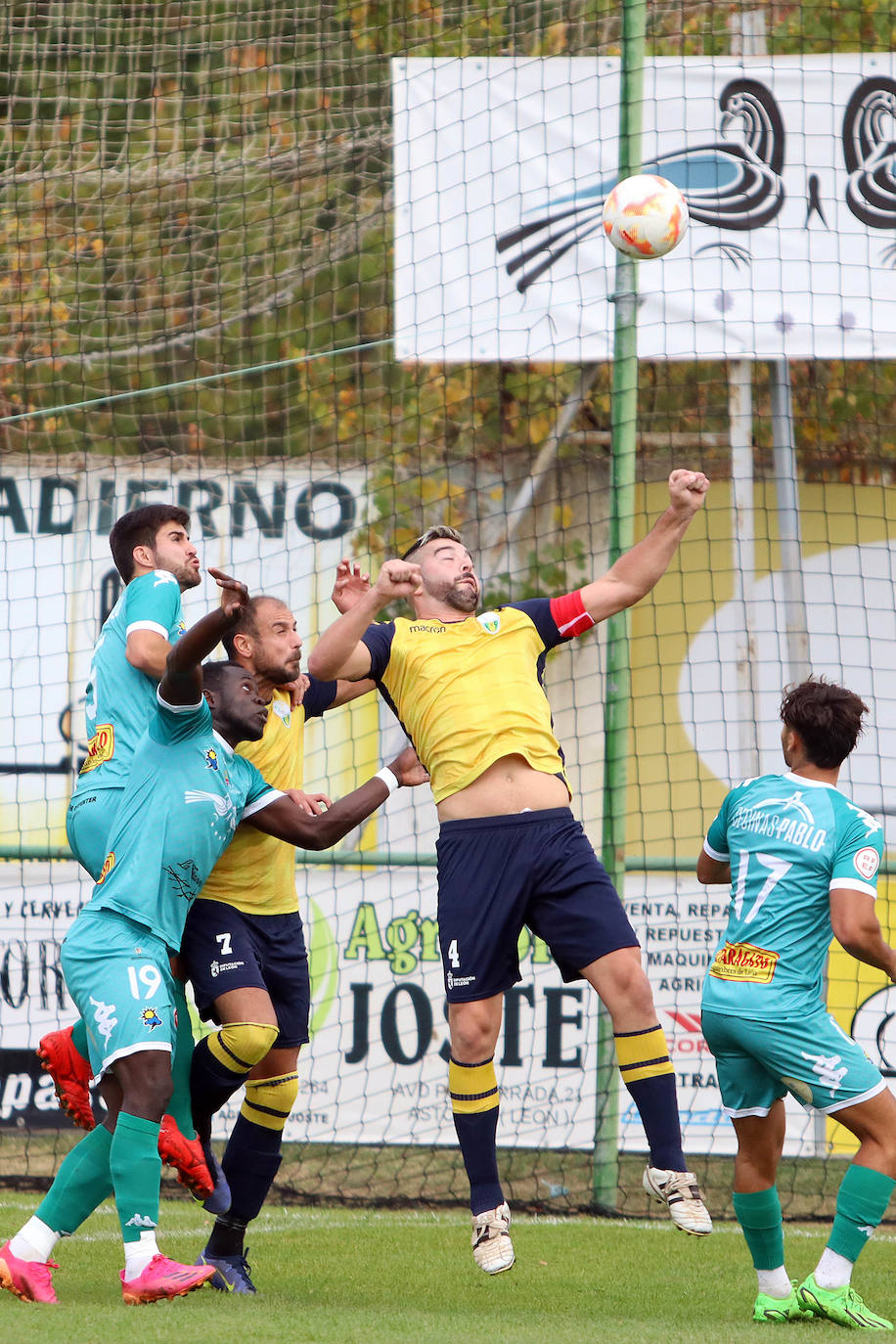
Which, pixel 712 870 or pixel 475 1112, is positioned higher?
pixel 712 870

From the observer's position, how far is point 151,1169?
14.3 ft

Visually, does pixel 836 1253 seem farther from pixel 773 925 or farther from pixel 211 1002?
pixel 211 1002

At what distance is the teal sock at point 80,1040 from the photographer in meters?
4.94

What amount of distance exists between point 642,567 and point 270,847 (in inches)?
60.6

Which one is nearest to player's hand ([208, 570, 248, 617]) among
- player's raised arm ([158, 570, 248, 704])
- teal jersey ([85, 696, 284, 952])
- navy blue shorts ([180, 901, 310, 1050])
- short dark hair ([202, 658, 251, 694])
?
player's raised arm ([158, 570, 248, 704])

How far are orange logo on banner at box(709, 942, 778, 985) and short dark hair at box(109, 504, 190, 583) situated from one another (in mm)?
2379

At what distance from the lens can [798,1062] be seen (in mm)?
4352

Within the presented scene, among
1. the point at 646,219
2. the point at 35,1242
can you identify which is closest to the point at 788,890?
the point at 35,1242

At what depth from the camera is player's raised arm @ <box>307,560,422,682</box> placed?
474 centimetres

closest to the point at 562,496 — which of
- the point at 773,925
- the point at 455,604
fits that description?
the point at 455,604

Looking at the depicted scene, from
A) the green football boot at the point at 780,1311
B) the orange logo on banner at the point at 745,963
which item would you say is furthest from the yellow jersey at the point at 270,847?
the green football boot at the point at 780,1311

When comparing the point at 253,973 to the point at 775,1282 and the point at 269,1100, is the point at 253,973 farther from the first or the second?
the point at 775,1282

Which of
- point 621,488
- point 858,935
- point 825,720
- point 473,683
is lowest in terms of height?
point 858,935

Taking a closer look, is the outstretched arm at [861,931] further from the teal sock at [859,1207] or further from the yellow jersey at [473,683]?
the yellow jersey at [473,683]
